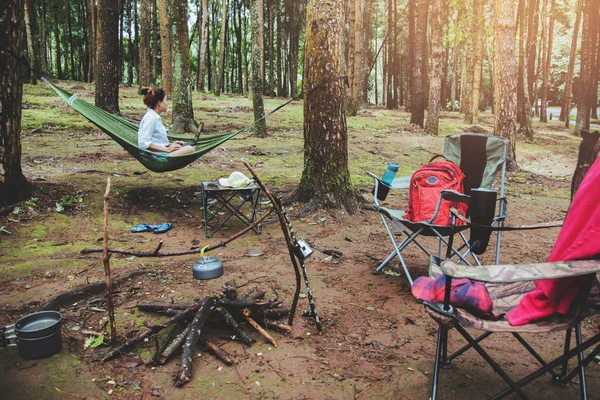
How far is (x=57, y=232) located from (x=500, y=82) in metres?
7.36

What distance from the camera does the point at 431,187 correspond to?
3.30 m

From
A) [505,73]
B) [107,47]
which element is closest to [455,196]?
[505,73]

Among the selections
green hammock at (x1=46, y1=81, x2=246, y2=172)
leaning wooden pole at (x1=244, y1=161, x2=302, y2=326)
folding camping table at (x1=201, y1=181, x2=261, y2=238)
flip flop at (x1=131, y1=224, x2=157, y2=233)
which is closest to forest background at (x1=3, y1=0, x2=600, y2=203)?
green hammock at (x1=46, y1=81, x2=246, y2=172)

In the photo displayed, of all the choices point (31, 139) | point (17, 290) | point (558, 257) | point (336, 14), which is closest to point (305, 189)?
point (336, 14)

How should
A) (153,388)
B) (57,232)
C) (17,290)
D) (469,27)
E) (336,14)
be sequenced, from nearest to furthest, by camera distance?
(153,388), (17,290), (57,232), (336,14), (469,27)

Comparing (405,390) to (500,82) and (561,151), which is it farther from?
(561,151)

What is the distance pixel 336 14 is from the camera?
4.66 metres

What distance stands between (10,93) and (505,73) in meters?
7.44

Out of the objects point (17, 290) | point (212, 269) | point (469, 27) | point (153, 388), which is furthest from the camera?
point (469, 27)

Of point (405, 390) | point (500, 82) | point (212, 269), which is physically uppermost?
point (500, 82)

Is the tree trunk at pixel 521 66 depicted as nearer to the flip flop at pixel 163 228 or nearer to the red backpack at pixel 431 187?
the red backpack at pixel 431 187

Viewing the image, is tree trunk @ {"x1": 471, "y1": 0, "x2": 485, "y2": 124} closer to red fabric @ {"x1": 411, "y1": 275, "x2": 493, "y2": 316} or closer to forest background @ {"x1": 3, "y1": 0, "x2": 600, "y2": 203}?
forest background @ {"x1": 3, "y1": 0, "x2": 600, "y2": 203}

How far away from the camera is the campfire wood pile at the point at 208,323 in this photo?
2.29m

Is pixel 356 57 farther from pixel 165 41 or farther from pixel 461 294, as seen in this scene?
pixel 461 294
